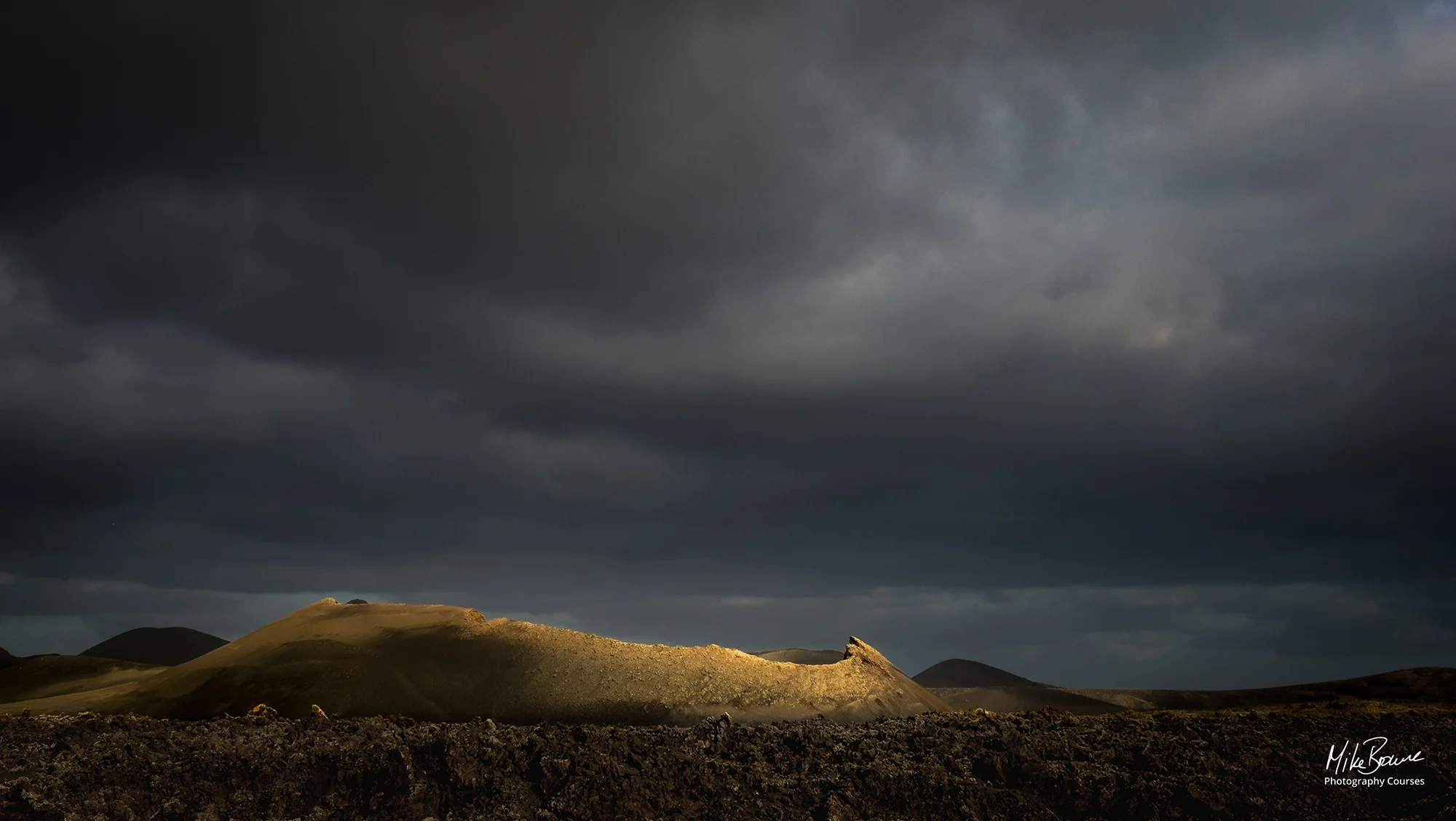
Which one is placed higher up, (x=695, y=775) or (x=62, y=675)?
(x=62, y=675)

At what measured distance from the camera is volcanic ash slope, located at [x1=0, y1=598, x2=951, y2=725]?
1011 inches

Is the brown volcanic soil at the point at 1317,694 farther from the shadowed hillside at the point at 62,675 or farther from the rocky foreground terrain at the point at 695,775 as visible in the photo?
the shadowed hillside at the point at 62,675

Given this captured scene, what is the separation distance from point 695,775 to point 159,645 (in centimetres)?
5893

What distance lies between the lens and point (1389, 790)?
1777 cm

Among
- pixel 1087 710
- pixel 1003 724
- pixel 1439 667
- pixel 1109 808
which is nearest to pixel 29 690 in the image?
pixel 1003 724

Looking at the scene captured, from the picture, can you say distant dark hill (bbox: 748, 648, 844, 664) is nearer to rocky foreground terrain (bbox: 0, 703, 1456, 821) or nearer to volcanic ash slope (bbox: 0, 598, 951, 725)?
volcanic ash slope (bbox: 0, 598, 951, 725)

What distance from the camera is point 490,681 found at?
88.3 feet

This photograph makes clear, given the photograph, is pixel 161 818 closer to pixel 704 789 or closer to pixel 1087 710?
pixel 704 789

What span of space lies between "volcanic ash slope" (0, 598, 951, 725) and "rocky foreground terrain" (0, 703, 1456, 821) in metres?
5.40

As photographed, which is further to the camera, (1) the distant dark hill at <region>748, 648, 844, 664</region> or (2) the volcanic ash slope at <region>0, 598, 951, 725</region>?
(1) the distant dark hill at <region>748, 648, 844, 664</region>
